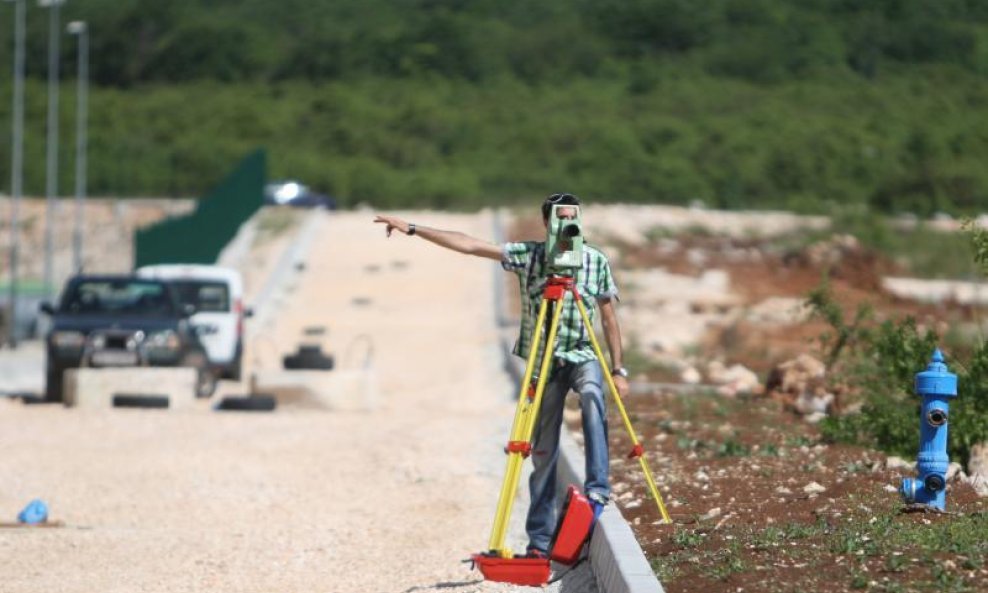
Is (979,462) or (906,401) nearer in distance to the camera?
(979,462)

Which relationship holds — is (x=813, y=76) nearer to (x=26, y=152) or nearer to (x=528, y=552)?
(x=26, y=152)

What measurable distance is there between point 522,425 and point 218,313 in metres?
17.6

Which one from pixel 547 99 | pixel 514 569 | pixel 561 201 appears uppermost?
pixel 547 99

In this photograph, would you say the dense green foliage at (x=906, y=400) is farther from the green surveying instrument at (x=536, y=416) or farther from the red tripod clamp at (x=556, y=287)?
the red tripod clamp at (x=556, y=287)

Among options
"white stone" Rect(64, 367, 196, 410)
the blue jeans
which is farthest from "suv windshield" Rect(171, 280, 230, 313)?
the blue jeans

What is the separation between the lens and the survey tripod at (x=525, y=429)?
9.48 meters

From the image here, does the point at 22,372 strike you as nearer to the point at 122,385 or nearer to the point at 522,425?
the point at 122,385

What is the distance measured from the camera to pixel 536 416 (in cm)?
1022

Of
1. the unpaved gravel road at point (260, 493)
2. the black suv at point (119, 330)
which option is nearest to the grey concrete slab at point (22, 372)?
the black suv at point (119, 330)

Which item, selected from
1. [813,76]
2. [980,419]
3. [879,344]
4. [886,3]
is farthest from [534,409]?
[886,3]

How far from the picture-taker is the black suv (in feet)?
77.3

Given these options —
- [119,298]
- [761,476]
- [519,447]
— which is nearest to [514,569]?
[519,447]

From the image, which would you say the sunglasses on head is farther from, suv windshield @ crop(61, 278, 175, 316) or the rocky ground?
suv windshield @ crop(61, 278, 175, 316)

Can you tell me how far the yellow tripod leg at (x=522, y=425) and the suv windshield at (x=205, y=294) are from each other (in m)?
17.5
